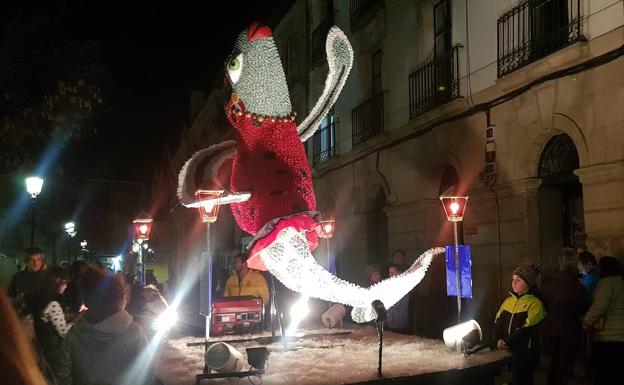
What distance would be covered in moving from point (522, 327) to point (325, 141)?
14.5 meters

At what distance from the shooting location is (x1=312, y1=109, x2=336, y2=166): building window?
1927 cm

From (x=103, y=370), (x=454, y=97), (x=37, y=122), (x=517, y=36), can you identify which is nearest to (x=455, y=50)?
(x=454, y=97)

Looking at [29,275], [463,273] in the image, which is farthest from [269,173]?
[463,273]

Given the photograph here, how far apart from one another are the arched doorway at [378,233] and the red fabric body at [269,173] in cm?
1112

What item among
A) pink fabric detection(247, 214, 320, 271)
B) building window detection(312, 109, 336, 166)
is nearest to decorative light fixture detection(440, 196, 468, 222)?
pink fabric detection(247, 214, 320, 271)

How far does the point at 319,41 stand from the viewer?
65.3 feet

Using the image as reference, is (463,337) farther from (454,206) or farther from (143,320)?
(143,320)

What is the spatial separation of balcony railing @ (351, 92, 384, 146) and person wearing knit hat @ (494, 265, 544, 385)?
9.89 meters

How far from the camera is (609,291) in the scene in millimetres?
6898

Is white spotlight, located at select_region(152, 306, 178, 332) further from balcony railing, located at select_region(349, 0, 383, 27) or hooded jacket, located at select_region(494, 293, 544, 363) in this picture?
balcony railing, located at select_region(349, 0, 383, 27)

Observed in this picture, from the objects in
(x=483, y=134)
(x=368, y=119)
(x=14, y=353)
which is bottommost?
(x=14, y=353)

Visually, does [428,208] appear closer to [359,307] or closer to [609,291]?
[609,291]

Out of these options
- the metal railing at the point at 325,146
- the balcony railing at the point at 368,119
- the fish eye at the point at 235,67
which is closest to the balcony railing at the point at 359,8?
the balcony railing at the point at 368,119

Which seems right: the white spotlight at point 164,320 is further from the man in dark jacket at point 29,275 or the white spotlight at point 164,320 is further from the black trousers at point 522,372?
the black trousers at point 522,372
